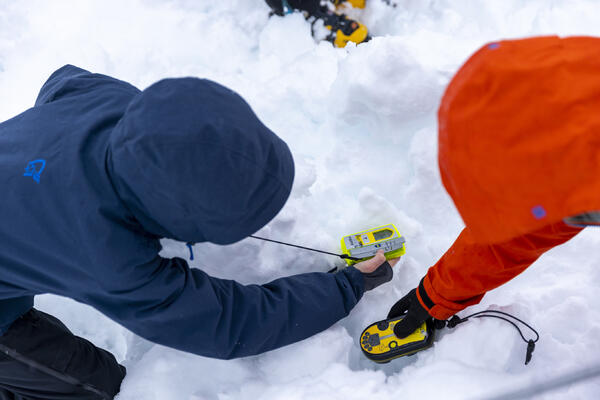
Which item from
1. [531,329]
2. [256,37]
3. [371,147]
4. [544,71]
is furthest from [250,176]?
[256,37]

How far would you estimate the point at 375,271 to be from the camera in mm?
1164

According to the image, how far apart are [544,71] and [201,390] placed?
1.12 metres

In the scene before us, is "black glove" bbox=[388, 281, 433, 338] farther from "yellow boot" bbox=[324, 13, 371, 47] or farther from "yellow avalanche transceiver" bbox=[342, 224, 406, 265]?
"yellow boot" bbox=[324, 13, 371, 47]

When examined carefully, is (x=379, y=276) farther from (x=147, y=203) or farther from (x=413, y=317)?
(x=147, y=203)

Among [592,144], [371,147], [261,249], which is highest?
[592,144]

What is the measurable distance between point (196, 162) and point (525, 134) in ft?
1.60

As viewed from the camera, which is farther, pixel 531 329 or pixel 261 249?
pixel 261 249

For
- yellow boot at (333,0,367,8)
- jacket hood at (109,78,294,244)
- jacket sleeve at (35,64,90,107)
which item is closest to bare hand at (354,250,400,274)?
jacket hood at (109,78,294,244)

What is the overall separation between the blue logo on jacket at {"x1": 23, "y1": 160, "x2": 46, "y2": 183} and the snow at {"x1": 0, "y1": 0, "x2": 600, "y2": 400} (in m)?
0.47

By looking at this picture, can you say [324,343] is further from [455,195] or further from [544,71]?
[544,71]

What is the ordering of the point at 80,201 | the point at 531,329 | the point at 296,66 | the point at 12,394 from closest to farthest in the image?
the point at 80,201, the point at 531,329, the point at 12,394, the point at 296,66

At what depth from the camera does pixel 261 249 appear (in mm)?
1241

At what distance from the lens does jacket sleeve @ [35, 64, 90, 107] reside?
1025mm

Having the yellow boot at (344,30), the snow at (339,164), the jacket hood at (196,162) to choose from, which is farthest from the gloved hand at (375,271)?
the yellow boot at (344,30)
